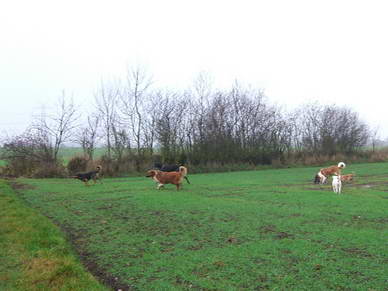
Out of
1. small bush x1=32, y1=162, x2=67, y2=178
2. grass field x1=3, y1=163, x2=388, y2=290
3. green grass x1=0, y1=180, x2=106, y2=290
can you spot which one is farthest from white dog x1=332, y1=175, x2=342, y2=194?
small bush x1=32, y1=162, x2=67, y2=178

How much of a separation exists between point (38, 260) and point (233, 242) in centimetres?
299

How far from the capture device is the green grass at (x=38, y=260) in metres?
3.92

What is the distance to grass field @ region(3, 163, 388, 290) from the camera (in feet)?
12.6

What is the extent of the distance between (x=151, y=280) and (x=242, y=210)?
4.57 m

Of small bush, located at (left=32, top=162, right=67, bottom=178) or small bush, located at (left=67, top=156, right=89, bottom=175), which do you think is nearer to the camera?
small bush, located at (left=32, top=162, right=67, bottom=178)

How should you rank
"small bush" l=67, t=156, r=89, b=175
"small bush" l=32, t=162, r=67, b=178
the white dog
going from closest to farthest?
1. the white dog
2. "small bush" l=32, t=162, r=67, b=178
3. "small bush" l=67, t=156, r=89, b=175

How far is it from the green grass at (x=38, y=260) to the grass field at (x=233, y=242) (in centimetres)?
26

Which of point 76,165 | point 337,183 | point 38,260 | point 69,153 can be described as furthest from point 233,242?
point 69,153

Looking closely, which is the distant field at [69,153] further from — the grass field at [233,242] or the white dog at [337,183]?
the white dog at [337,183]

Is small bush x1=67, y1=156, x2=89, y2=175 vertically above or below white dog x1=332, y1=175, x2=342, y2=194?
above

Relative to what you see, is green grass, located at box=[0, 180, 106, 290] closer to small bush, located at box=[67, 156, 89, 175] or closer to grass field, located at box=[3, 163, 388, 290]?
grass field, located at box=[3, 163, 388, 290]

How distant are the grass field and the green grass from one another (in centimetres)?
26

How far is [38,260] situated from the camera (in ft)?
15.3

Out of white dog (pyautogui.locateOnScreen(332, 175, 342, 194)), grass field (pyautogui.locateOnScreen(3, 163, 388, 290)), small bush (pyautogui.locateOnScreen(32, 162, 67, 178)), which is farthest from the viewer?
small bush (pyautogui.locateOnScreen(32, 162, 67, 178))
